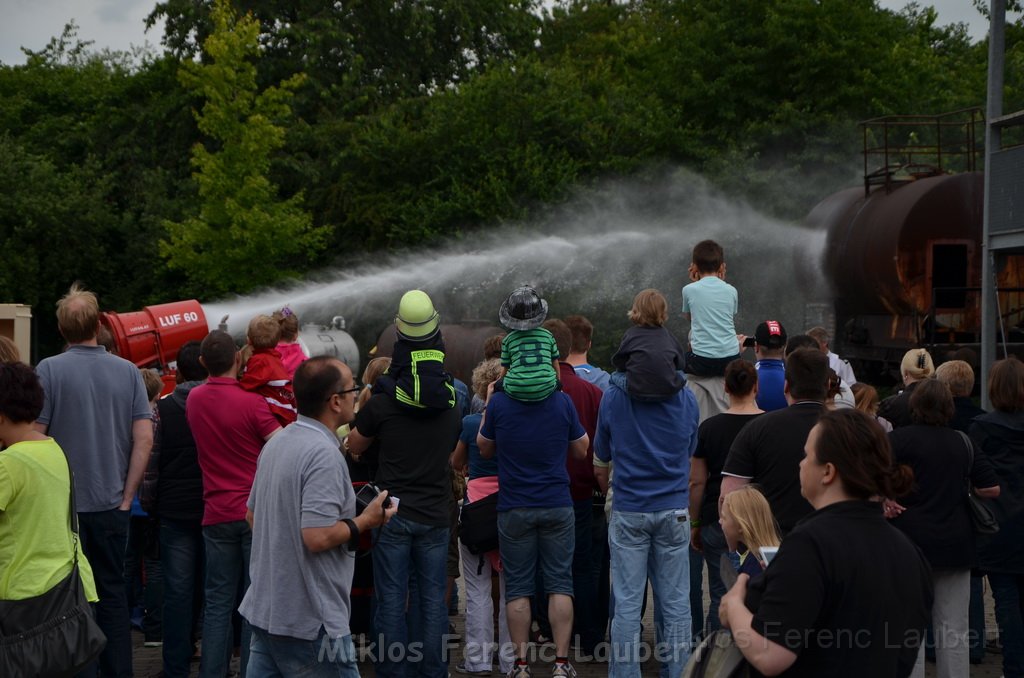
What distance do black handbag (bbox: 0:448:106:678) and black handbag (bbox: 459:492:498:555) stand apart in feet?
8.41

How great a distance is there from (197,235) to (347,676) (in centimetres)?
1968

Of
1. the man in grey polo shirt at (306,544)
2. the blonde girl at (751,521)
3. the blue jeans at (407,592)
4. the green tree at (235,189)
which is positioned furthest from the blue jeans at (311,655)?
the green tree at (235,189)

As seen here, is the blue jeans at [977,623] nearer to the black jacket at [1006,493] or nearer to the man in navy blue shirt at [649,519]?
the black jacket at [1006,493]

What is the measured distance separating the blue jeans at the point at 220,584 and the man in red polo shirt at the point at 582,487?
2025 mm

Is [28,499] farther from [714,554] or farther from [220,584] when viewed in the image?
[714,554]

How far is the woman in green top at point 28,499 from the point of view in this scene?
456cm

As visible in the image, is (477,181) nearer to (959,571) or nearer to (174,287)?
(174,287)

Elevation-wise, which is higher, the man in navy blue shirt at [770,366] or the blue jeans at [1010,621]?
the man in navy blue shirt at [770,366]

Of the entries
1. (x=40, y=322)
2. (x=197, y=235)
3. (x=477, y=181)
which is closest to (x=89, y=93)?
(x=40, y=322)

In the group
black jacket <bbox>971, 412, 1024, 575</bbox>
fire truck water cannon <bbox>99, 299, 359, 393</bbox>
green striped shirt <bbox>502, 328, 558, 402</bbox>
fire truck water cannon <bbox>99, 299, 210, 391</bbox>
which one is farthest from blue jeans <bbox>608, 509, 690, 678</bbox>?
fire truck water cannon <bbox>99, 299, 210, 391</bbox>

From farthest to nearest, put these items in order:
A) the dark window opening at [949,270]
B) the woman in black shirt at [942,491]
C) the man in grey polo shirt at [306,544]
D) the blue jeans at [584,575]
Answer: the dark window opening at [949,270] < the blue jeans at [584,575] < the woman in black shirt at [942,491] < the man in grey polo shirt at [306,544]

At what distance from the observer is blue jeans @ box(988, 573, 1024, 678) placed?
6.53 metres

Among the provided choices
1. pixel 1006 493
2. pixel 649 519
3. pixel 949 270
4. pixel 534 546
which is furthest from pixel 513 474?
pixel 949 270

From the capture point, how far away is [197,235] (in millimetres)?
23016
